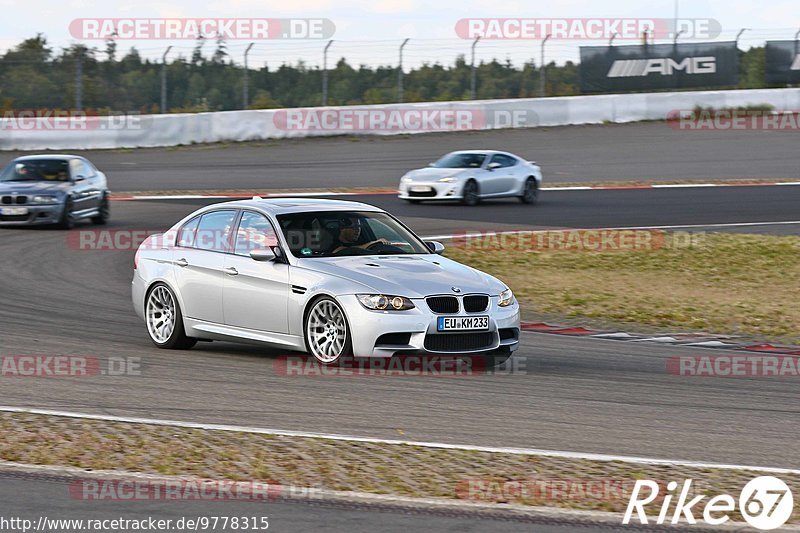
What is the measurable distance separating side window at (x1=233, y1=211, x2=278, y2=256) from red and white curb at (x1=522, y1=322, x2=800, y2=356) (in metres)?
3.39

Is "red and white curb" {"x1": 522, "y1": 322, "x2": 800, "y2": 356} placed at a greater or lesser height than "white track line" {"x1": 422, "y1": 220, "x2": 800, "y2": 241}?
lesser

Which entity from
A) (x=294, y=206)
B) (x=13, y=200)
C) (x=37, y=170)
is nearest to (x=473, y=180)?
(x=37, y=170)

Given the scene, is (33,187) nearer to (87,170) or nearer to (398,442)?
(87,170)

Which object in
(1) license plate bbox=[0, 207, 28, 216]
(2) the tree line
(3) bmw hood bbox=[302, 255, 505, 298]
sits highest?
(2) the tree line

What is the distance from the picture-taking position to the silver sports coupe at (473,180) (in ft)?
85.4

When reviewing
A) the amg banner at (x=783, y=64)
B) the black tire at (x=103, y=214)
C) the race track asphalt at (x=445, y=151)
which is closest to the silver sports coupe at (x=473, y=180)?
the race track asphalt at (x=445, y=151)

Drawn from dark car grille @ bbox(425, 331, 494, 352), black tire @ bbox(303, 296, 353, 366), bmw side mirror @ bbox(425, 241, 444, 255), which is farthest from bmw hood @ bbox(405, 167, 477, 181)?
dark car grille @ bbox(425, 331, 494, 352)

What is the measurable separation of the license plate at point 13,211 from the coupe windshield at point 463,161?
9075 mm

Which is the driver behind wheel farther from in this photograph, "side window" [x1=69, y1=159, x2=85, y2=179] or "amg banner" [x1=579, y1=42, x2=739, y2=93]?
"amg banner" [x1=579, y1=42, x2=739, y2=93]

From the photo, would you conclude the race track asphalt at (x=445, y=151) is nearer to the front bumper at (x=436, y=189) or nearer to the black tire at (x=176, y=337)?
the front bumper at (x=436, y=189)

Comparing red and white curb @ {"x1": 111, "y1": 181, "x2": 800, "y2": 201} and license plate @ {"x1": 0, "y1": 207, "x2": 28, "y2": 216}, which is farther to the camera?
red and white curb @ {"x1": 111, "y1": 181, "x2": 800, "y2": 201}

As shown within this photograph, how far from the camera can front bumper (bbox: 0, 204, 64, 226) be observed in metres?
21.3

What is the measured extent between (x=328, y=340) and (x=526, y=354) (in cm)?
206

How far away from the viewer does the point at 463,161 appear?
2688 cm
